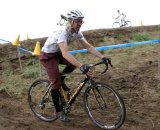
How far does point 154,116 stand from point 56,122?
1.84 m

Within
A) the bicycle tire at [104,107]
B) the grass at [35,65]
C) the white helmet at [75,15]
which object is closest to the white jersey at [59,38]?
the white helmet at [75,15]

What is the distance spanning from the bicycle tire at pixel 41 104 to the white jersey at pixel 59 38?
91 cm

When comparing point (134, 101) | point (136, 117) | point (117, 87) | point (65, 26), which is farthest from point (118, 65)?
point (65, 26)

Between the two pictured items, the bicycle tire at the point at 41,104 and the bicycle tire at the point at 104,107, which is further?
the bicycle tire at the point at 41,104

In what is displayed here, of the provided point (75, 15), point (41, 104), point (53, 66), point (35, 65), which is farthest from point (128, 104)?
point (35, 65)

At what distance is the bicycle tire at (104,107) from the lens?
7121 millimetres

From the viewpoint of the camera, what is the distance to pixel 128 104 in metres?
8.74

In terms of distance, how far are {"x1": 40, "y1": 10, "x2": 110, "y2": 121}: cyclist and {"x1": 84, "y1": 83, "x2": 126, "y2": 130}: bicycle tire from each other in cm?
38

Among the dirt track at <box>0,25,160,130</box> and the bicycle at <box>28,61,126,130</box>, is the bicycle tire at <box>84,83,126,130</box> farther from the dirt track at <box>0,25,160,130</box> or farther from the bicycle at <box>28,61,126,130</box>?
the dirt track at <box>0,25,160,130</box>

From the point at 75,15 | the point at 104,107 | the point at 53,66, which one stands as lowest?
the point at 104,107

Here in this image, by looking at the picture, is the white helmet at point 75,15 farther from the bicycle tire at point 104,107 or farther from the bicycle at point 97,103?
the bicycle tire at point 104,107

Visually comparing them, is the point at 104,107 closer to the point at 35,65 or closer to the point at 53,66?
the point at 53,66

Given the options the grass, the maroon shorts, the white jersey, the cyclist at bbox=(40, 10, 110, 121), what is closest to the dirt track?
the grass

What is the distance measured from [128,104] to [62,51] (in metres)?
2.30
